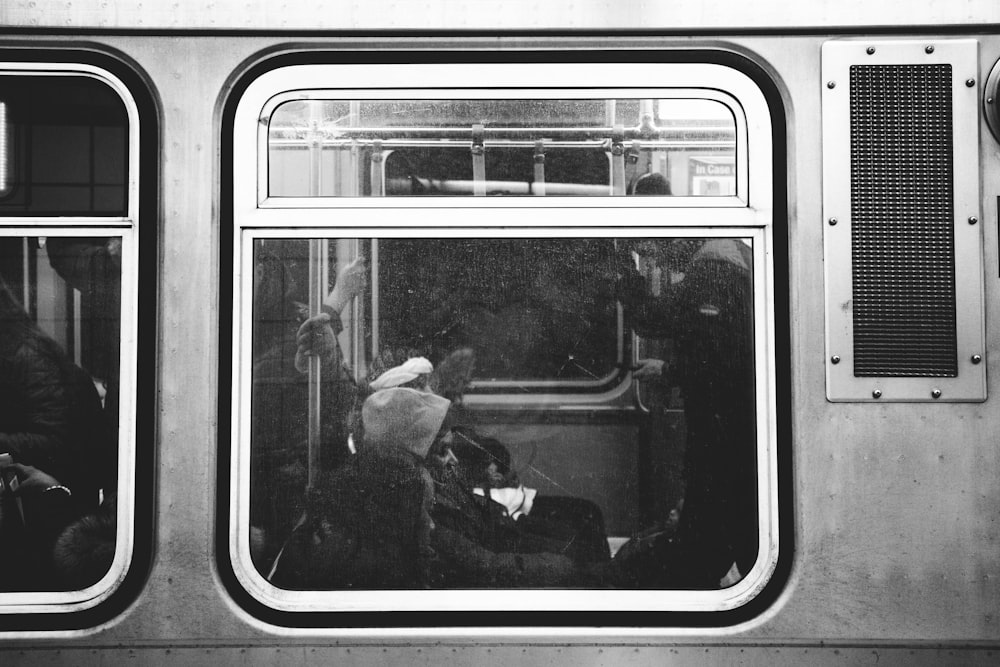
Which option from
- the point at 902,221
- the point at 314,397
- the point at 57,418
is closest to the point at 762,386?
the point at 902,221

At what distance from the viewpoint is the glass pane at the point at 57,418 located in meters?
1.87

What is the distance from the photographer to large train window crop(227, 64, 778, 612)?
6.09 ft

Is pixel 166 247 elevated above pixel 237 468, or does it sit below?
above

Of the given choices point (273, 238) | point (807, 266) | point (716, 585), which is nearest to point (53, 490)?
point (273, 238)

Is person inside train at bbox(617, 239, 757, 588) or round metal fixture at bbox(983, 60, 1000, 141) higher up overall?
round metal fixture at bbox(983, 60, 1000, 141)

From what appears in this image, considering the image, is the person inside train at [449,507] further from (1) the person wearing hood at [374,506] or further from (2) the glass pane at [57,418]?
(2) the glass pane at [57,418]

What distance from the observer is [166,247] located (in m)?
1.84

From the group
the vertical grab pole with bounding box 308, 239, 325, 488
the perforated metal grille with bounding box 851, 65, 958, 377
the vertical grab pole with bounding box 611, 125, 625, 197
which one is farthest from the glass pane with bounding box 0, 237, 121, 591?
the perforated metal grille with bounding box 851, 65, 958, 377

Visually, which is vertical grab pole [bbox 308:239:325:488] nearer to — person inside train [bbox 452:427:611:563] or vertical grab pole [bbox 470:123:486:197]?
person inside train [bbox 452:427:611:563]

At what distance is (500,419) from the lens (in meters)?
1.88

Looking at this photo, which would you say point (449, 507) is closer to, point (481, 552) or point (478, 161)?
point (481, 552)

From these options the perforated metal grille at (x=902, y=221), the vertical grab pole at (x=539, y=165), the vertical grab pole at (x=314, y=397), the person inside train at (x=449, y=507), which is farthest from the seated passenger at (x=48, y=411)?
the perforated metal grille at (x=902, y=221)

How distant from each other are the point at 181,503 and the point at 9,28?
1.21 meters

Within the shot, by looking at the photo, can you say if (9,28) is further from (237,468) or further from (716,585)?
(716,585)
